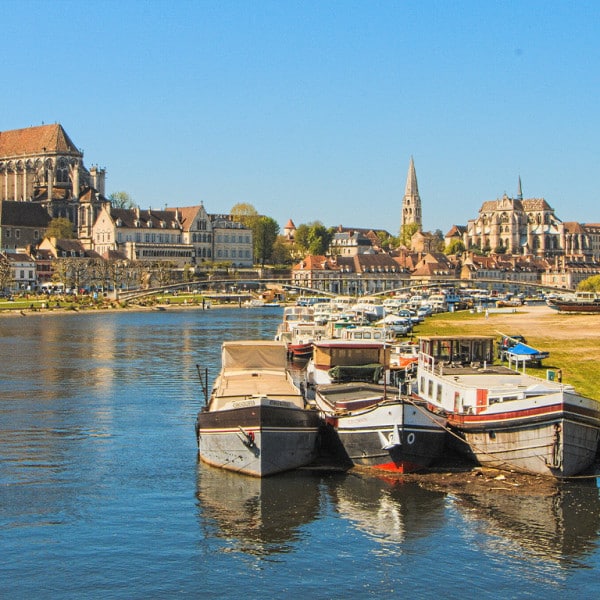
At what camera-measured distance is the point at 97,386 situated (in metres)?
57.9

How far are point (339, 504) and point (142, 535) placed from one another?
5991mm

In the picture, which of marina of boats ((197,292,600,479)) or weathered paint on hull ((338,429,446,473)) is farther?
weathered paint on hull ((338,429,446,473))

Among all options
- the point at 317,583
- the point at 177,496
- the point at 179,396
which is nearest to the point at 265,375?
the point at 177,496

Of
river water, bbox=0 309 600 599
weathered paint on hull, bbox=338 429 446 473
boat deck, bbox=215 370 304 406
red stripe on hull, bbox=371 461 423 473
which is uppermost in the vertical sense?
boat deck, bbox=215 370 304 406

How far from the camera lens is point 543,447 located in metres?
32.0

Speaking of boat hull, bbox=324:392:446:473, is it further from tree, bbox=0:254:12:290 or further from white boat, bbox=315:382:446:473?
tree, bbox=0:254:12:290

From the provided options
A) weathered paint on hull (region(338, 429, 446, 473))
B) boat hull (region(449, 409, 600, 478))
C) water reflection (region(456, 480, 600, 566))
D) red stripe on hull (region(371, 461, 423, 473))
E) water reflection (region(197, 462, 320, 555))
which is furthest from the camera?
red stripe on hull (region(371, 461, 423, 473))

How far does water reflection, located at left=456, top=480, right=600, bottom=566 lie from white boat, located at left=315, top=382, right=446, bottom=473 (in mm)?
2529

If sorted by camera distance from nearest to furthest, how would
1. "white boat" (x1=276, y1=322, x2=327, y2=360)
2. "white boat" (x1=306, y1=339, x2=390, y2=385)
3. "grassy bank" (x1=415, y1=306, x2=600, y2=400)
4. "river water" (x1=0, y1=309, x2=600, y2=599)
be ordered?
"river water" (x1=0, y1=309, x2=600, y2=599) < "white boat" (x1=306, y1=339, x2=390, y2=385) < "grassy bank" (x1=415, y1=306, x2=600, y2=400) < "white boat" (x1=276, y1=322, x2=327, y2=360)

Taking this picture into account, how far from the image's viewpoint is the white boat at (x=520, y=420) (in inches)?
1238

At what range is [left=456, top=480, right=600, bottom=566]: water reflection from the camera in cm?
2711

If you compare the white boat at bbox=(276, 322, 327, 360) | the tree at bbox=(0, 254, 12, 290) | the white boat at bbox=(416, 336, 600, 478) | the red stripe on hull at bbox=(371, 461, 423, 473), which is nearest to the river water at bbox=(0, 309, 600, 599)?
the red stripe on hull at bbox=(371, 461, 423, 473)

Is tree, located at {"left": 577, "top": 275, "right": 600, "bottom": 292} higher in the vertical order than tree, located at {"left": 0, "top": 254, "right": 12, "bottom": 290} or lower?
lower

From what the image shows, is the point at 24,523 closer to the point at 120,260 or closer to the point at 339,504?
the point at 339,504
